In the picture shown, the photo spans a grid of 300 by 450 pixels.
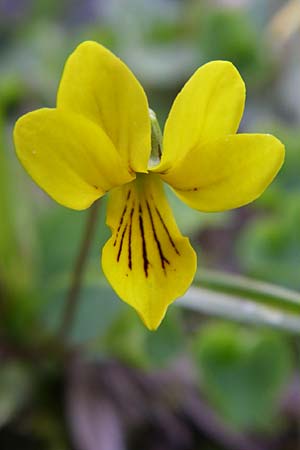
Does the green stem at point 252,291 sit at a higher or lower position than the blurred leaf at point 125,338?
higher

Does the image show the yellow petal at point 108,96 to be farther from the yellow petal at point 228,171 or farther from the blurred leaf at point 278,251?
the blurred leaf at point 278,251

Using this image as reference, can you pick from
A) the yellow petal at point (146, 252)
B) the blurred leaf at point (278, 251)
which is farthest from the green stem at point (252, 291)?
the blurred leaf at point (278, 251)

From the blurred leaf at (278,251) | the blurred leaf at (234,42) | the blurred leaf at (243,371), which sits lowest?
the blurred leaf at (243,371)

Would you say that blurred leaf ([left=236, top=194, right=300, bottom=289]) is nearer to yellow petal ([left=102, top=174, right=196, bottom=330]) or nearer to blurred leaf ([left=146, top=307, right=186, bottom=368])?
blurred leaf ([left=146, top=307, right=186, bottom=368])

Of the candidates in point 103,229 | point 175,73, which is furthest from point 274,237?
point 175,73

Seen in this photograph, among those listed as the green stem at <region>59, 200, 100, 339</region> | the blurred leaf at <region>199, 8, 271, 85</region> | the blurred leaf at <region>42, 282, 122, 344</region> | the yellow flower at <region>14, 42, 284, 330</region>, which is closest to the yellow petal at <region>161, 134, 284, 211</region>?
the yellow flower at <region>14, 42, 284, 330</region>

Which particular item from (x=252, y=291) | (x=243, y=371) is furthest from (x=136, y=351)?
(x=252, y=291)
